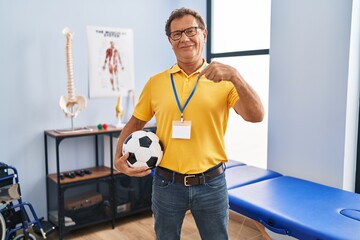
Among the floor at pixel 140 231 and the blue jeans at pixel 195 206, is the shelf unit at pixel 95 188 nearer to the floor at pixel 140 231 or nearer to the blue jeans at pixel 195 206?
the floor at pixel 140 231

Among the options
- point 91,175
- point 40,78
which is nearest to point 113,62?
point 40,78

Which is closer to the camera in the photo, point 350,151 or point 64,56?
point 350,151

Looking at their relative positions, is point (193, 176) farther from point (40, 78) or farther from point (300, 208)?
point (40, 78)

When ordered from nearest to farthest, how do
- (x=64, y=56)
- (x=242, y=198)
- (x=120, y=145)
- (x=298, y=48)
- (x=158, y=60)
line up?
(x=120, y=145) < (x=242, y=198) < (x=298, y=48) < (x=64, y=56) < (x=158, y=60)

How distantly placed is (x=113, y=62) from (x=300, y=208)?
2.20m

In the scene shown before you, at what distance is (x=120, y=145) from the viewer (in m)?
1.58

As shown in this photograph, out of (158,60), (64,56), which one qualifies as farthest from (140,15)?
(64,56)

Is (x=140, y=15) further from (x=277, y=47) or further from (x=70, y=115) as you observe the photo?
(x=277, y=47)

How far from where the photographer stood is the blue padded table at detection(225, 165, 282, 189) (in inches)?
91.4

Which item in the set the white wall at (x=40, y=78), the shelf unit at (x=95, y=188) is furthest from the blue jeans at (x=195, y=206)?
the white wall at (x=40, y=78)

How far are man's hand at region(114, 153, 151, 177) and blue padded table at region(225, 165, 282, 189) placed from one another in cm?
96

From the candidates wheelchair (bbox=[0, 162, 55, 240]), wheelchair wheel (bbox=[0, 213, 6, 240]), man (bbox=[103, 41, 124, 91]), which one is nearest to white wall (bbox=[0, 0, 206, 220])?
man (bbox=[103, 41, 124, 91])

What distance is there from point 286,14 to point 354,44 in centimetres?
58

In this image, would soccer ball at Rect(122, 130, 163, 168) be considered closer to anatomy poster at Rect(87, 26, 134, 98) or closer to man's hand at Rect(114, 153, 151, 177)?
man's hand at Rect(114, 153, 151, 177)
